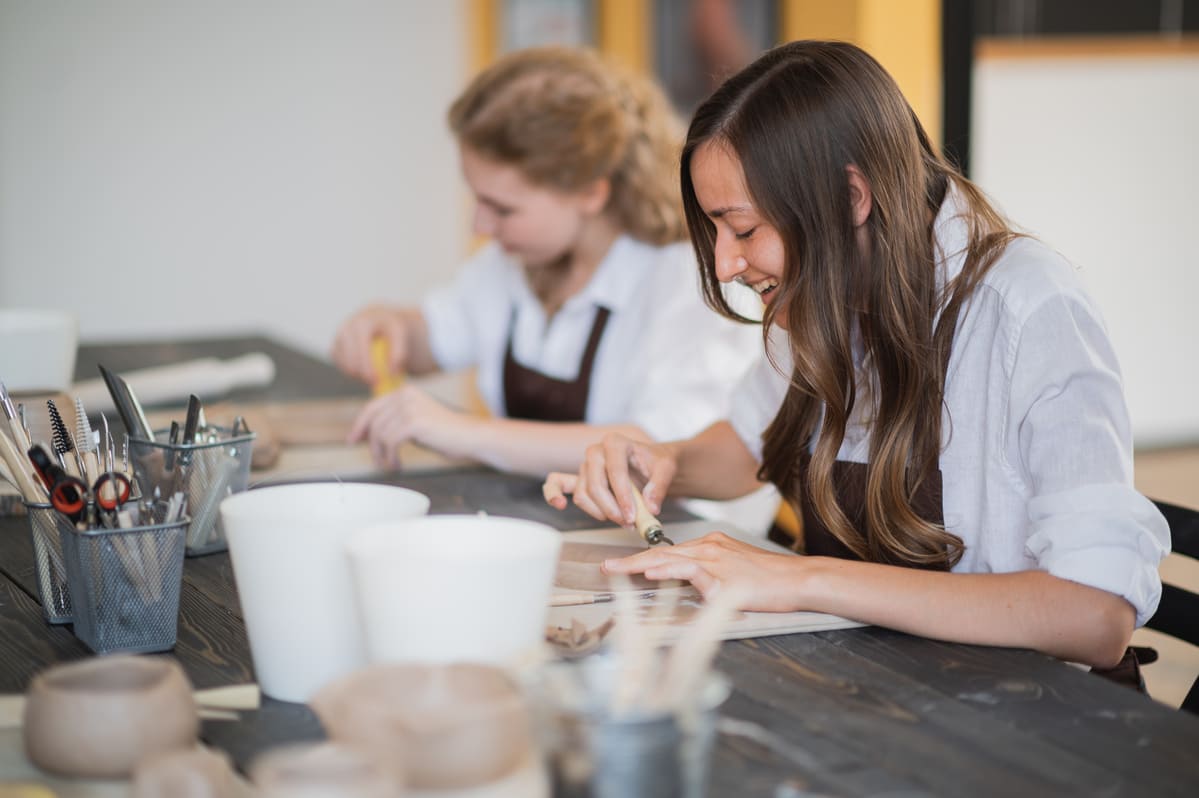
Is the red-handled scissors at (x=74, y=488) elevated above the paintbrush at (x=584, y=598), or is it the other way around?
the red-handled scissors at (x=74, y=488)

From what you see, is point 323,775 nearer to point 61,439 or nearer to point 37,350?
point 61,439

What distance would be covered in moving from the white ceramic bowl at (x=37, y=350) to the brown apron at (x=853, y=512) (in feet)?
3.34

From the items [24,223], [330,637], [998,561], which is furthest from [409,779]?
[24,223]

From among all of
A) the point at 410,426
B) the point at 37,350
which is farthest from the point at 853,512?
the point at 37,350

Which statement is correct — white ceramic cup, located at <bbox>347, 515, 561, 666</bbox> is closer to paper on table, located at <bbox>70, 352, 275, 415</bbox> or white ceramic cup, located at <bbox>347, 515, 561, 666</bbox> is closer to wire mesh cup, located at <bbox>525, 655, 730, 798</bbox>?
wire mesh cup, located at <bbox>525, 655, 730, 798</bbox>

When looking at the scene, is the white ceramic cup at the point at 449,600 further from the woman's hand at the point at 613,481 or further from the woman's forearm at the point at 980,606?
the woman's hand at the point at 613,481

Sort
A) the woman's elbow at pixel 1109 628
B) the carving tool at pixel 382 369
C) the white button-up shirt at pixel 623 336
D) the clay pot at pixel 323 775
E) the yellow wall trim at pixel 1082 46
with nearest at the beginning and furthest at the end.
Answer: the clay pot at pixel 323 775 → the woman's elbow at pixel 1109 628 → the white button-up shirt at pixel 623 336 → the carving tool at pixel 382 369 → the yellow wall trim at pixel 1082 46

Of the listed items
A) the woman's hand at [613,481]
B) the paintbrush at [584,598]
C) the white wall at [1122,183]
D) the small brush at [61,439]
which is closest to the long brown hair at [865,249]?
the woman's hand at [613,481]

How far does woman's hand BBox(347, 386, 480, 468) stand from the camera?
175 centimetres

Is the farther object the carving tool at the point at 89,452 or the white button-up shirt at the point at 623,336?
the white button-up shirt at the point at 623,336

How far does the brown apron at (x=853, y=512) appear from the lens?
1196 millimetres

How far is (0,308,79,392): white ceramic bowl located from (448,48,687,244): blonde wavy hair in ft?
2.33

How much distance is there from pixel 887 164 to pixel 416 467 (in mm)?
819

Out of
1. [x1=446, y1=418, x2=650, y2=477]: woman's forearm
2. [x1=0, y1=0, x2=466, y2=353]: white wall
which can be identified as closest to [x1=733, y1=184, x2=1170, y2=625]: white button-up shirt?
[x1=446, y1=418, x2=650, y2=477]: woman's forearm
